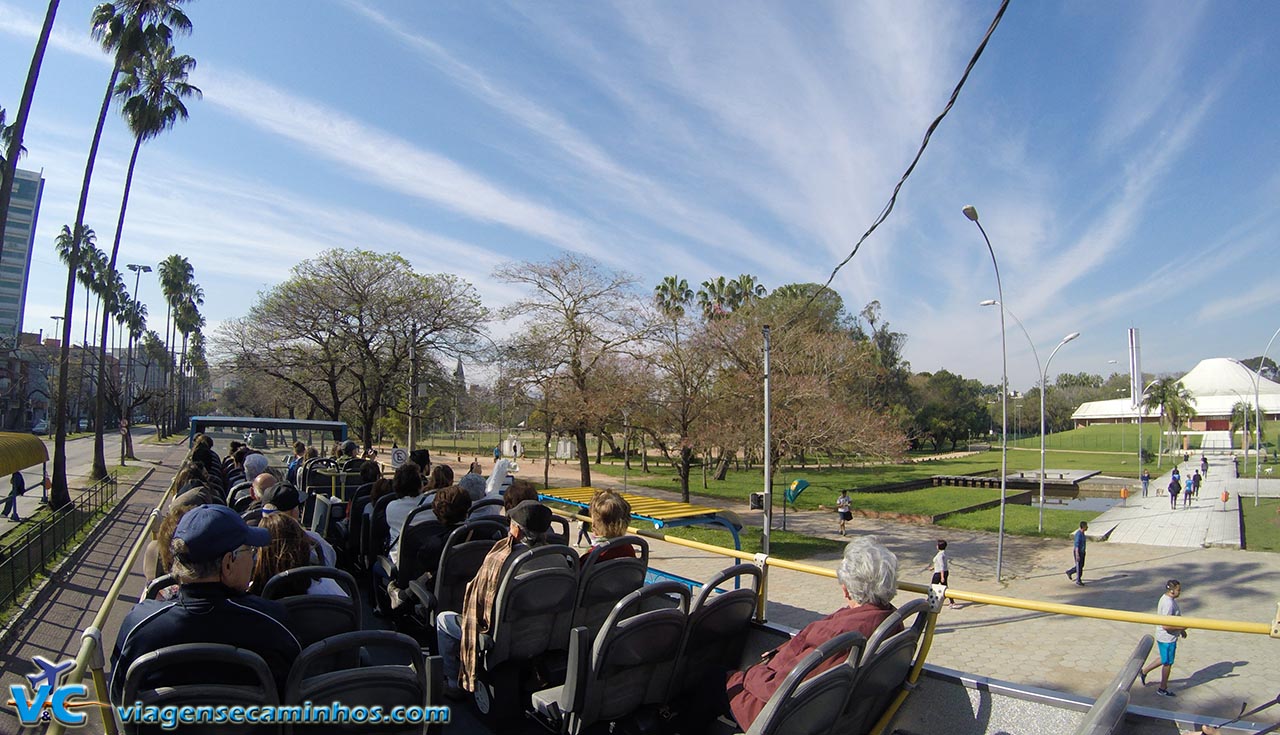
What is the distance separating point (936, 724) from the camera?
10.4 feet

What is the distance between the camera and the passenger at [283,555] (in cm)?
353

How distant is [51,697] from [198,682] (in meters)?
0.52

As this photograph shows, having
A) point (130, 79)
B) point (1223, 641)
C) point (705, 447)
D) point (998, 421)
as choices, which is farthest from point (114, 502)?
point (998, 421)

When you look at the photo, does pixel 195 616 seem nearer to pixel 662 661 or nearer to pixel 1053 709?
pixel 662 661

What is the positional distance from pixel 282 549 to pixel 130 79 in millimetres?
31101

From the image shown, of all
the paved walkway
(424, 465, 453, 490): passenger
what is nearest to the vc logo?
the paved walkway

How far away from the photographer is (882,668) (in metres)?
2.90

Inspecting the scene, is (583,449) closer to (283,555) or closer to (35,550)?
(35,550)

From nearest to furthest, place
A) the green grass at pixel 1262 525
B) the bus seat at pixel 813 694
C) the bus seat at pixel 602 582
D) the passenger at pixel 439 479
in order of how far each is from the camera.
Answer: the bus seat at pixel 813 694, the bus seat at pixel 602 582, the passenger at pixel 439 479, the green grass at pixel 1262 525

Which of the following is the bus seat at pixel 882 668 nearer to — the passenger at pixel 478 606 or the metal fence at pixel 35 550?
the passenger at pixel 478 606

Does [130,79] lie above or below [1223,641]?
above

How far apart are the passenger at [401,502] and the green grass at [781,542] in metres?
14.9


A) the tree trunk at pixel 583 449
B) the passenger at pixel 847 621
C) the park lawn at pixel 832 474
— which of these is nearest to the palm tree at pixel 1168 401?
the park lawn at pixel 832 474

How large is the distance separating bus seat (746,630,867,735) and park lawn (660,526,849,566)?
17.6m
